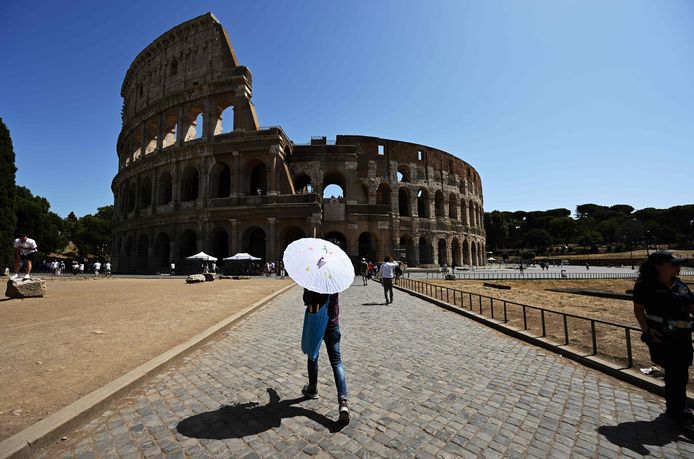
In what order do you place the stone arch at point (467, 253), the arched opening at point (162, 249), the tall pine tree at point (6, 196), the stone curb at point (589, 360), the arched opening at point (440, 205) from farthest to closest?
the stone arch at point (467, 253) → the arched opening at point (440, 205) → the arched opening at point (162, 249) → the tall pine tree at point (6, 196) → the stone curb at point (589, 360)

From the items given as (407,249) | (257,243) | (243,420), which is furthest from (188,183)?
(243,420)

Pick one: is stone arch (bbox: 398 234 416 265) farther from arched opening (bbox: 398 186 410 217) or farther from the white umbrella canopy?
the white umbrella canopy

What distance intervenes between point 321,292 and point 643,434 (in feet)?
10.4

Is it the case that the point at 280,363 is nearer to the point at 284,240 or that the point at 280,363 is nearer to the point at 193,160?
the point at 284,240

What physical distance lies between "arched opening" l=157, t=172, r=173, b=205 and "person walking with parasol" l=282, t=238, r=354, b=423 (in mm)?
36459

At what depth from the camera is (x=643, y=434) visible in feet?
9.36

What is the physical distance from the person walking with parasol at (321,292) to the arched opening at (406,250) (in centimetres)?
2969

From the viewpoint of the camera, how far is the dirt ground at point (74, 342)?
334cm

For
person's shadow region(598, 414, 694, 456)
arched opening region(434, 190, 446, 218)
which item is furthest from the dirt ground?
arched opening region(434, 190, 446, 218)

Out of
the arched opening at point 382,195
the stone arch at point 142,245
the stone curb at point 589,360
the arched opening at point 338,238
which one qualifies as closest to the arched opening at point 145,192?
the stone arch at point 142,245

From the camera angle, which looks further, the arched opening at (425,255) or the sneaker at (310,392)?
the arched opening at (425,255)

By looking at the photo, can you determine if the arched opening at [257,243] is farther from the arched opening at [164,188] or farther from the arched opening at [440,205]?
the arched opening at [440,205]

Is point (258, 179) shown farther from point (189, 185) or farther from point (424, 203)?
point (424, 203)

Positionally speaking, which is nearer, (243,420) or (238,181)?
(243,420)
